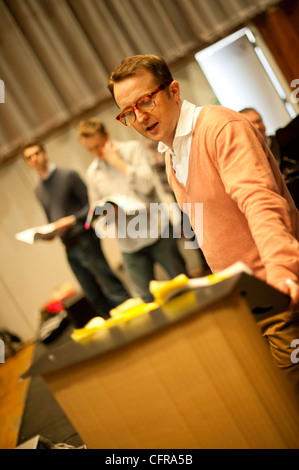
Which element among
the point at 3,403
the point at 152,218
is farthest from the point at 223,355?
the point at 3,403

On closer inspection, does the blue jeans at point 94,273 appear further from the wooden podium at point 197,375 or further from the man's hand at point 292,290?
the man's hand at point 292,290

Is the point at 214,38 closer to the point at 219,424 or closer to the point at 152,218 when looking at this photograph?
the point at 152,218

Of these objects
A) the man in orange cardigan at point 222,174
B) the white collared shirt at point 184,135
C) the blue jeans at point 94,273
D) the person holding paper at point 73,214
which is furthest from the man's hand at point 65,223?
the white collared shirt at point 184,135

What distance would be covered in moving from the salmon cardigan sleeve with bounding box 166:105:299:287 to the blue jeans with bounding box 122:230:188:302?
1.25 metres

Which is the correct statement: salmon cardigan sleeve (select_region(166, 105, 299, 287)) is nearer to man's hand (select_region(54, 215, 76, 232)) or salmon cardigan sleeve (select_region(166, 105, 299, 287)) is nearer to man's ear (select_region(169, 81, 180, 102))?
man's ear (select_region(169, 81, 180, 102))

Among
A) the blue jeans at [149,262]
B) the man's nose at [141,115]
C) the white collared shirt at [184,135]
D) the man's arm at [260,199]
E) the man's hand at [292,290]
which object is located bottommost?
the blue jeans at [149,262]

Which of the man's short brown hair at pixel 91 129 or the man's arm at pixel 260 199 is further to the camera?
the man's short brown hair at pixel 91 129

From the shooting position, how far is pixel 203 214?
124cm

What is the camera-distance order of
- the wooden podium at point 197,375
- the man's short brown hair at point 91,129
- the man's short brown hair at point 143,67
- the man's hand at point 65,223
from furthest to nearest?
the man's hand at point 65,223
the man's short brown hair at point 91,129
the man's short brown hair at point 143,67
the wooden podium at point 197,375

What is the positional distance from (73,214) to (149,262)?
0.81 meters

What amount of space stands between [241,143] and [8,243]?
3969mm

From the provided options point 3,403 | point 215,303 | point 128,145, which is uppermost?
point 128,145

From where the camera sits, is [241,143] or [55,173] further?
[55,173]

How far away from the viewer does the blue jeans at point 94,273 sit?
124 inches
